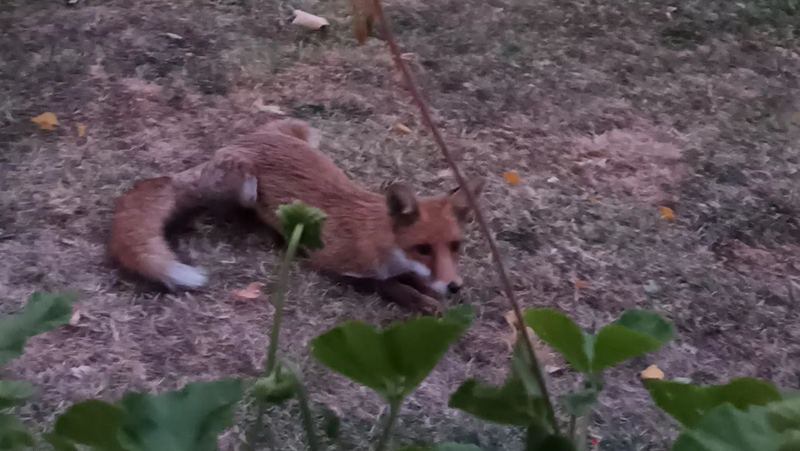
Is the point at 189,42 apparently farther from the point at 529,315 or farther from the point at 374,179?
the point at 529,315

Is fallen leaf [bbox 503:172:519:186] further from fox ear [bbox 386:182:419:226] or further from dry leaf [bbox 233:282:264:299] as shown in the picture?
dry leaf [bbox 233:282:264:299]

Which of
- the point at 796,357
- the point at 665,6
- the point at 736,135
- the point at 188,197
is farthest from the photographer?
the point at 665,6

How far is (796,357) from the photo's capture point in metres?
1.90

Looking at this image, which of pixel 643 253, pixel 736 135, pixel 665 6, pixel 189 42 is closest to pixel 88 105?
pixel 189 42

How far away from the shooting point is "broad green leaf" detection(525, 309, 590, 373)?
87cm

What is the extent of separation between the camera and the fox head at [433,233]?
199 cm

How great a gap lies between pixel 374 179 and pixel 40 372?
1.19m

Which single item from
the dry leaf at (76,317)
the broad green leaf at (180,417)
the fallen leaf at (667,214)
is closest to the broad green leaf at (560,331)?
the broad green leaf at (180,417)

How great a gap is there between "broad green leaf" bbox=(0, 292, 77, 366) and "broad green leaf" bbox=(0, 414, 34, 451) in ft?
0.22

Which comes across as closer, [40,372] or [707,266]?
[40,372]

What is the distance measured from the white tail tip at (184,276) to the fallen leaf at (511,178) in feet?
3.51

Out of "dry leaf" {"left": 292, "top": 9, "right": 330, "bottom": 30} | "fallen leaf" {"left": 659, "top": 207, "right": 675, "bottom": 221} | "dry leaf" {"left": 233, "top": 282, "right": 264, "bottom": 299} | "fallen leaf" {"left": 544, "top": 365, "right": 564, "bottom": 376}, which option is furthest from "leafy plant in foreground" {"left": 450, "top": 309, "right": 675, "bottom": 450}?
"dry leaf" {"left": 292, "top": 9, "right": 330, "bottom": 30}

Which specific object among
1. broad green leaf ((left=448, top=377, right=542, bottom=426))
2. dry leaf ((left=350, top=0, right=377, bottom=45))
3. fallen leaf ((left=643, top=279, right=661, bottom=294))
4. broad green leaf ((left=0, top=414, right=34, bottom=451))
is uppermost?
dry leaf ((left=350, top=0, right=377, bottom=45))

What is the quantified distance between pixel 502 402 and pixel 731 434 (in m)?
0.28
